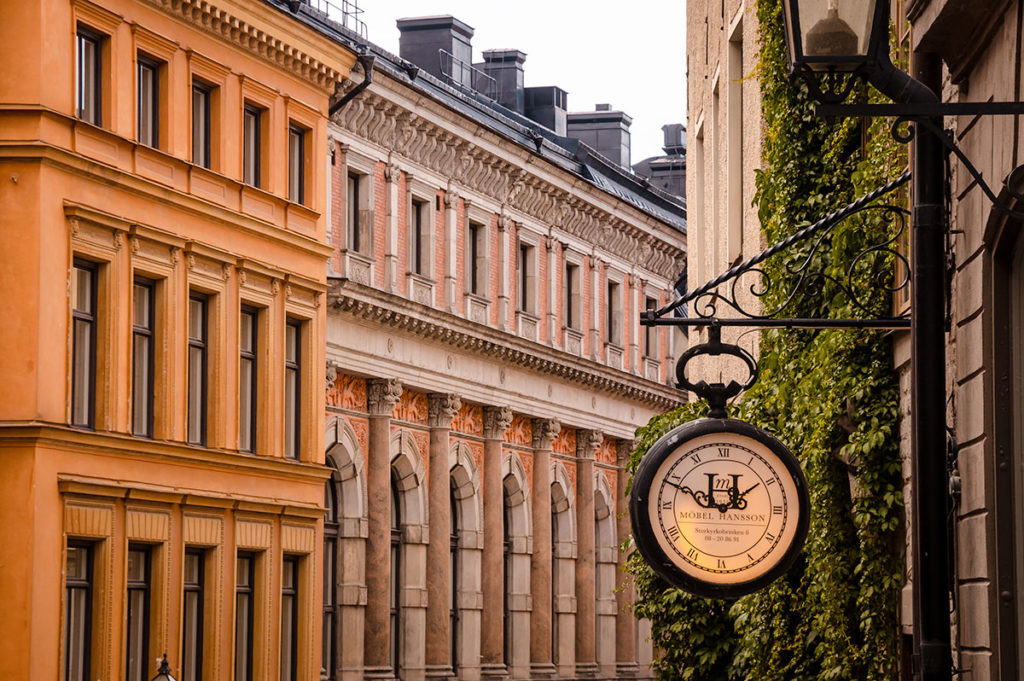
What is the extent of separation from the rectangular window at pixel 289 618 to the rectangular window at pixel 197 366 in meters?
3.48

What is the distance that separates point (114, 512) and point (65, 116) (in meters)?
5.45

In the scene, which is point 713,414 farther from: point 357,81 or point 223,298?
point 357,81

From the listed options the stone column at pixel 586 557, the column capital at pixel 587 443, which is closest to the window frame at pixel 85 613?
the stone column at pixel 586 557

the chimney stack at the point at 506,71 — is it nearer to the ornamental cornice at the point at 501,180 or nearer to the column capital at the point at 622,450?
the ornamental cornice at the point at 501,180

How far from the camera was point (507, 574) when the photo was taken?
154 ft

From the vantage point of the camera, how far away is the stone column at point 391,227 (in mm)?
39781

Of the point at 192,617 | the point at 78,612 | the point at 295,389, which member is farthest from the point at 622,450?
the point at 78,612

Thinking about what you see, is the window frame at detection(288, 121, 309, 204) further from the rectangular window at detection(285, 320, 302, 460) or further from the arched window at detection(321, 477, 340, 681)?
the arched window at detection(321, 477, 340, 681)

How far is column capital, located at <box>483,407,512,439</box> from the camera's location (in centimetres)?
4509

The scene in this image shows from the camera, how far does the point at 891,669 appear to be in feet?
42.0

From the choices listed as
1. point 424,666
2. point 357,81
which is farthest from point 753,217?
point 424,666

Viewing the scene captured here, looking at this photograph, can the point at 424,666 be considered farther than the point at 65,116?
Yes

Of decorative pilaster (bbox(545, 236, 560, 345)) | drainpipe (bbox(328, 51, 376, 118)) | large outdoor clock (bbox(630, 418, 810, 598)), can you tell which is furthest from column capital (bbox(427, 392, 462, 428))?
large outdoor clock (bbox(630, 418, 810, 598))

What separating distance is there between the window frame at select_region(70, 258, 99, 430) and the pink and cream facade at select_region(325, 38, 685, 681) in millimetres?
8964
